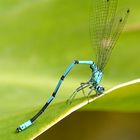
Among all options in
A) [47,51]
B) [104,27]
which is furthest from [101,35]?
[47,51]

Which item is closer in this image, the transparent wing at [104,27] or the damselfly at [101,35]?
the damselfly at [101,35]

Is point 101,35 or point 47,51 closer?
point 101,35

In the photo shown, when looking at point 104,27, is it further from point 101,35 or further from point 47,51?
point 47,51

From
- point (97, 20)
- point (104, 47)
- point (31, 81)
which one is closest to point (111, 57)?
point (104, 47)
